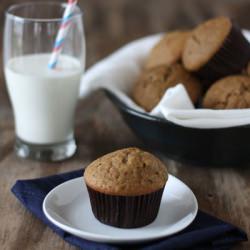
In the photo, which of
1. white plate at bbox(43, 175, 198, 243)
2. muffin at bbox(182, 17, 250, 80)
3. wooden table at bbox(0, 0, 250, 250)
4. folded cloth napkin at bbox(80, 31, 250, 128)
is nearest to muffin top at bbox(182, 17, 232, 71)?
muffin at bbox(182, 17, 250, 80)

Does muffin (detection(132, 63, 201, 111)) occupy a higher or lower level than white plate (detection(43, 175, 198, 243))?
higher

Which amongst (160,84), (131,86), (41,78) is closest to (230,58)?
(160,84)

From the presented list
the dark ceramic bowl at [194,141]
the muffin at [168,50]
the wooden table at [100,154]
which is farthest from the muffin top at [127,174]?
the muffin at [168,50]

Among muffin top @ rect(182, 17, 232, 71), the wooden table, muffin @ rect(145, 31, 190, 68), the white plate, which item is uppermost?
muffin top @ rect(182, 17, 232, 71)

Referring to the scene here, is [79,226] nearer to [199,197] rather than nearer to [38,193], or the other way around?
[38,193]

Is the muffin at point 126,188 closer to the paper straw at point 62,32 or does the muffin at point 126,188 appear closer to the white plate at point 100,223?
the white plate at point 100,223

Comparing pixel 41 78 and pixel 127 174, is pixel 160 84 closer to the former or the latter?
pixel 41 78

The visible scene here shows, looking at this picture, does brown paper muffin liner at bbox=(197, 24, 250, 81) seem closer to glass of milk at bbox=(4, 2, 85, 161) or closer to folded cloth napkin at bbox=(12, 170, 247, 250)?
glass of milk at bbox=(4, 2, 85, 161)
